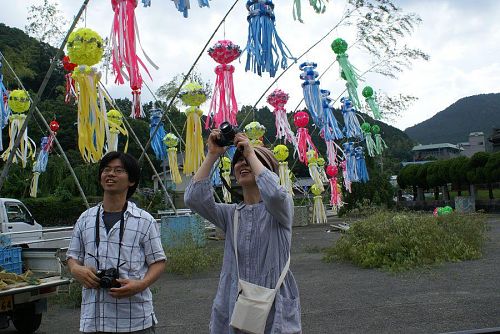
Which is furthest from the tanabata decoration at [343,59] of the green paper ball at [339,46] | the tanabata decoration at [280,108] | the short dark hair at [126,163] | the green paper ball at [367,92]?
the short dark hair at [126,163]

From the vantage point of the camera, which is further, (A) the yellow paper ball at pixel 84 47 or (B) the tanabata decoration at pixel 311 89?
(B) the tanabata decoration at pixel 311 89

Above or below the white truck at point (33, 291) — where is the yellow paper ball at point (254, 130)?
above

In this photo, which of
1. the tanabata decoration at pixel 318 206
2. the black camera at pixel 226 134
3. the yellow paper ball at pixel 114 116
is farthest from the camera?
the tanabata decoration at pixel 318 206

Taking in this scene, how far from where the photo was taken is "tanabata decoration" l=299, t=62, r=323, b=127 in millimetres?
9672

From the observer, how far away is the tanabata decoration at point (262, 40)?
19.8 feet

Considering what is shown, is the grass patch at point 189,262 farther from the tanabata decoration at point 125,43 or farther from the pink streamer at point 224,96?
the tanabata decoration at point 125,43

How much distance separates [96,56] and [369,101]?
9.27 metres

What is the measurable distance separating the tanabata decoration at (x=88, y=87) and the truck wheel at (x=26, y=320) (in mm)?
1866

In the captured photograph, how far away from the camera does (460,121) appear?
9706cm

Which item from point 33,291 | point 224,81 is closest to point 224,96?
point 224,81

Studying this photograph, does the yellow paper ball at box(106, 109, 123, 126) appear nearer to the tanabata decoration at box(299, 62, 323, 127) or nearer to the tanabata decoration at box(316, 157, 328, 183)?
the tanabata decoration at box(299, 62, 323, 127)

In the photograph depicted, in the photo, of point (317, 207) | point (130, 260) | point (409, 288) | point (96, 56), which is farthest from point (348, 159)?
point (130, 260)

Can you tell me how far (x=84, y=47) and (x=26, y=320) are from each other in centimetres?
303

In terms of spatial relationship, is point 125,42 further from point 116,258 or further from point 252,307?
point 252,307
